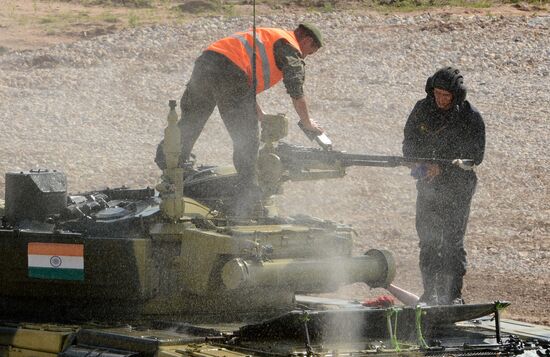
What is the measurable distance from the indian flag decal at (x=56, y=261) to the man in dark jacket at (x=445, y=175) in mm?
2844

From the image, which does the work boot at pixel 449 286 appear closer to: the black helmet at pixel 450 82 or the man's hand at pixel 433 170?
the man's hand at pixel 433 170

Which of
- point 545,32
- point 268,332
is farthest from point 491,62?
point 268,332

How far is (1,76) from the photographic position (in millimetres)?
23203

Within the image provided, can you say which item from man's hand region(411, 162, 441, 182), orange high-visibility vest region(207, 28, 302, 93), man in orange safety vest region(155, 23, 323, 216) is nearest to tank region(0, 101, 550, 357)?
man in orange safety vest region(155, 23, 323, 216)

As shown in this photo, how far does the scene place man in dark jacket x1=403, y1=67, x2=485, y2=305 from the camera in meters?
11.1

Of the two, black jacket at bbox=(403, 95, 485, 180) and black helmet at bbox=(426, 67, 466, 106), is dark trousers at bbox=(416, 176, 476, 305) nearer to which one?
black jacket at bbox=(403, 95, 485, 180)

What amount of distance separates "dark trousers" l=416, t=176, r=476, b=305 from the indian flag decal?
2.91 metres

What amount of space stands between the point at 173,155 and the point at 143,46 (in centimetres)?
1565

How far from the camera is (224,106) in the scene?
435 inches

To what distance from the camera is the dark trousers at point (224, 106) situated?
1063cm

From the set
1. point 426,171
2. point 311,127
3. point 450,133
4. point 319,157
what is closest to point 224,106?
point 311,127

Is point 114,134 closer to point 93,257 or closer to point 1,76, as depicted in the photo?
point 1,76

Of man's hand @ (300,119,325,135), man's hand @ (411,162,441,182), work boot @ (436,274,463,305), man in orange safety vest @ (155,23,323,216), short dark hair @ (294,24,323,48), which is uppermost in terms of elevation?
short dark hair @ (294,24,323,48)

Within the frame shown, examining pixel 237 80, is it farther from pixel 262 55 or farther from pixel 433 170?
pixel 433 170
